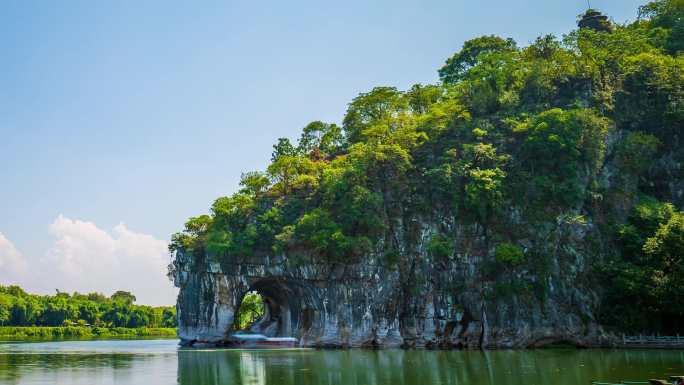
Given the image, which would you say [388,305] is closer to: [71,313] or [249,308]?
[249,308]

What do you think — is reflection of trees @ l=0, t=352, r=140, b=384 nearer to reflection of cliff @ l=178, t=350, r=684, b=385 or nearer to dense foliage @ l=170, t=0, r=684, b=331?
reflection of cliff @ l=178, t=350, r=684, b=385

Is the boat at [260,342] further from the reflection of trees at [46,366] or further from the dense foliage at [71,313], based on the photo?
the dense foliage at [71,313]

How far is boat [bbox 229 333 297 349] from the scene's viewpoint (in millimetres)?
38125

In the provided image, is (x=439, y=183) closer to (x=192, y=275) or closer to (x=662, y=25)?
(x=192, y=275)

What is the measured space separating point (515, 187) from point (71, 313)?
226 feet

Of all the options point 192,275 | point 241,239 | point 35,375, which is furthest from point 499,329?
point 35,375

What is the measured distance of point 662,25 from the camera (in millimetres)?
48250

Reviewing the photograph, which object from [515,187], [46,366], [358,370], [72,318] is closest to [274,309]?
[515,187]

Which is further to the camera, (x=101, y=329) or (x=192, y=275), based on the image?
(x=101, y=329)

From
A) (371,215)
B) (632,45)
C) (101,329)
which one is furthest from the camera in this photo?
(101,329)

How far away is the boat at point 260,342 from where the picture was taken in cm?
3812

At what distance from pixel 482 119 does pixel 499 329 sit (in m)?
14.9

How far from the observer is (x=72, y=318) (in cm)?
8181

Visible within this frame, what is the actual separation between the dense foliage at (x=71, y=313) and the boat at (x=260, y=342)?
47.4 metres
